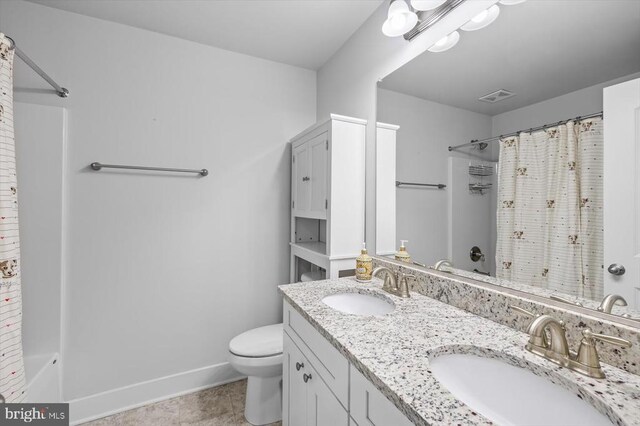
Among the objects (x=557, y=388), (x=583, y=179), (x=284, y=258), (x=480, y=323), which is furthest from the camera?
(x=284, y=258)

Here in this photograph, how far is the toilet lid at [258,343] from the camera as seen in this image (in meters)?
1.59

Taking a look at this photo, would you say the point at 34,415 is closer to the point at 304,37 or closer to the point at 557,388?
the point at 557,388

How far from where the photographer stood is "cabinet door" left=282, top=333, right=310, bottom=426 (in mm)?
1074

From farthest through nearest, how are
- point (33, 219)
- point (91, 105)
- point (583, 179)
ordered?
point (91, 105), point (33, 219), point (583, 179)

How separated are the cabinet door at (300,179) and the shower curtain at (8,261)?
1.43 metres

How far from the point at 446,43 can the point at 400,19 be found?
26 centimetres

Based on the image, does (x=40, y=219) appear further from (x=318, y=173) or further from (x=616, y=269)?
(x=616, y=269)

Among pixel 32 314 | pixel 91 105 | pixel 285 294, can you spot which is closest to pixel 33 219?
pixel 32 314

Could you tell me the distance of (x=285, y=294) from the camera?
1260 mm

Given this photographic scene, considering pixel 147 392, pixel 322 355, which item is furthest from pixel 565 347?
pixel 147 392

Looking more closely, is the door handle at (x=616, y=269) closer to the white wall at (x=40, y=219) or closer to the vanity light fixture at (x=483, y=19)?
the vanity light fixture at (x=483, y=19)

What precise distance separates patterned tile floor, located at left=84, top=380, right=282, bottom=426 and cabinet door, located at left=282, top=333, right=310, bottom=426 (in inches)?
21.3

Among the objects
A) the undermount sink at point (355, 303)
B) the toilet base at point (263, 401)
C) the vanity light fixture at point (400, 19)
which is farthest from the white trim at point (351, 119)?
the toilet base at point (263, 401)

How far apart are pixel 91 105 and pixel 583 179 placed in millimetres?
2366
